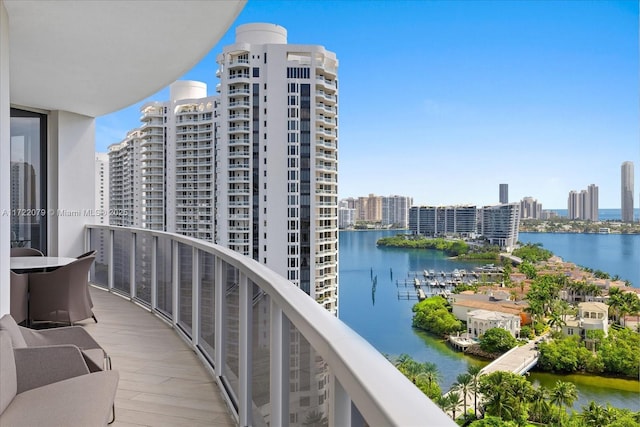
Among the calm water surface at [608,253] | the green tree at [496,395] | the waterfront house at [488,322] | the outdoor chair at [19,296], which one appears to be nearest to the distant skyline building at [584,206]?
the calm water surface at [608,253]

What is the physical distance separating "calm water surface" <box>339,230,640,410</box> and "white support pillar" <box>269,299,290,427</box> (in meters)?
21.1

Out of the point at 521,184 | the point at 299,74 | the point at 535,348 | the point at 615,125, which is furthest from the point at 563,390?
the point at 615,125

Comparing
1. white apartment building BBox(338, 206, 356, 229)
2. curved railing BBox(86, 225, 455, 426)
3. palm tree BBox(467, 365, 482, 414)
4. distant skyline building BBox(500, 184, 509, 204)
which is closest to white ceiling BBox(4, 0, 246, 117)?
curved railing BBox(86, 225, 455, 426)

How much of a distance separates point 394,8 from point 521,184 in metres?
23.1

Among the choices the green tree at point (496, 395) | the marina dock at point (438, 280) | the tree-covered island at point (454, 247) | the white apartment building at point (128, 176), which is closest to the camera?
the green tree at point (496, 395)

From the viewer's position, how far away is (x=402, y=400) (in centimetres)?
69

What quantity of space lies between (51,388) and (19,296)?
304 centimetres

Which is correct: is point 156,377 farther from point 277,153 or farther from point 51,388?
point 277,153

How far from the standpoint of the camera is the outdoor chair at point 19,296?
4.73 m

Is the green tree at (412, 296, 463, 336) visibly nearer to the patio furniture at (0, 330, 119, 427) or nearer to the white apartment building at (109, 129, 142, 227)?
the white apartment building at (109, 129, 142, 227)

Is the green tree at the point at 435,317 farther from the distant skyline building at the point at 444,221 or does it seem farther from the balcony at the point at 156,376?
the balcony at the point at 156,376

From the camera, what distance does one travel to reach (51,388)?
226 centimetres

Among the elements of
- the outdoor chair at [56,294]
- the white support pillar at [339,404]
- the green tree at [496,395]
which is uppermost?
the white support pillar at [339,404]

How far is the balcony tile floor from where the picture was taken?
2.99m
